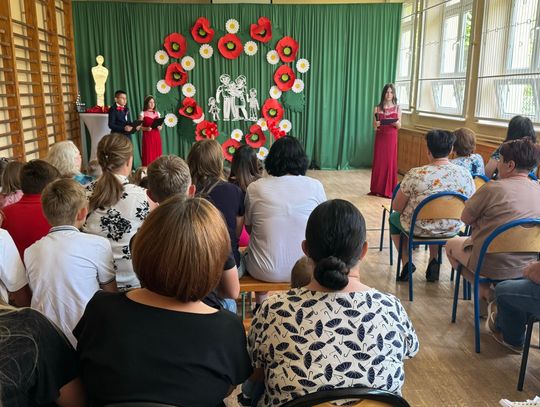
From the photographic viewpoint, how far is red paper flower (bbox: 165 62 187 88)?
7.90m

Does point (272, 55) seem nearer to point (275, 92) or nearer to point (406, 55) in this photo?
point (275, 92)

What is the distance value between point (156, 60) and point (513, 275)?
7.01m

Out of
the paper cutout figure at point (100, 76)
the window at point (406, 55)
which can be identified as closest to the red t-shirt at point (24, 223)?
the paper cutout figure at point (100, 76)

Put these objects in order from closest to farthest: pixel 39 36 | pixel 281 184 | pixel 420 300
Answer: pixel 281 184, pixel 420 300, pixel 39 36

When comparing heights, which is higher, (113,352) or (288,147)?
(288,147)

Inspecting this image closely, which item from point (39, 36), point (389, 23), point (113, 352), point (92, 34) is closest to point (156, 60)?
point (92, 34)

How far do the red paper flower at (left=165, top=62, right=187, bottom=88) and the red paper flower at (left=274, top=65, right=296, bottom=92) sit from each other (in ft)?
5.33

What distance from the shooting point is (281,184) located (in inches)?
87.7

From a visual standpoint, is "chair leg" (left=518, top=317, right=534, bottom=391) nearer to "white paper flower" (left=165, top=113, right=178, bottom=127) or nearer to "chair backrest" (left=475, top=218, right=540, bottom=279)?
"chair backrest" (left=475, top=218, right=540, bottom=279)

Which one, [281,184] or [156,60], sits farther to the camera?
[156,60]

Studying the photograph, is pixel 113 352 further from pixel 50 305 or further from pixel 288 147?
pixel 288 147

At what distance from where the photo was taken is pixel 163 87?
7977 millimetres

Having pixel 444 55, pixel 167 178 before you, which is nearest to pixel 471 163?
pixel 167 178

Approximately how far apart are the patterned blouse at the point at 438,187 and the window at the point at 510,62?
2273 millimetres
